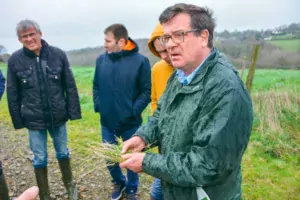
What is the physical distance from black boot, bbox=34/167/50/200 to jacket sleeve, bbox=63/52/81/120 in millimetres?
831

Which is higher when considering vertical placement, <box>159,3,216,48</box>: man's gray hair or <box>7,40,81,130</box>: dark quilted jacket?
<box>159,3,216,48</box>: man's gray hair

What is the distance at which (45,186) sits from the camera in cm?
378

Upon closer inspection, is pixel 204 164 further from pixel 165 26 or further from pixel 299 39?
pixel 299 39

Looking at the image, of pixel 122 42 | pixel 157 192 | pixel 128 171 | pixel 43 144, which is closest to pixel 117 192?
pixel 128 171

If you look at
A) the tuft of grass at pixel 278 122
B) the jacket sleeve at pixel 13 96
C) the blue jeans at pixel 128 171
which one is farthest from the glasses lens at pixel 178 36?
the tuft of grass at pixel 278 122

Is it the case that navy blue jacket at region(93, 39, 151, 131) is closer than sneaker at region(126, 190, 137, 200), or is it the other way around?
navy blue jacket at region(93, 39, 151, 131)

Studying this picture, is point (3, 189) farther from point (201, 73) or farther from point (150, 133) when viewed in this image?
point (201, 73)

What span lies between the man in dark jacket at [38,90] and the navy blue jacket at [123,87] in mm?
478

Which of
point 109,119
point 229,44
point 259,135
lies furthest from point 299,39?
point 109,119

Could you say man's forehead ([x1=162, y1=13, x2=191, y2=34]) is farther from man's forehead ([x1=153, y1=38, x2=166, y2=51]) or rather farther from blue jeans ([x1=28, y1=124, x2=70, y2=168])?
blue jeans ([x1=28, y1=124, x2=70, y2=168])

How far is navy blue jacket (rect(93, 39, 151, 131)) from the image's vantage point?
3.63 meters

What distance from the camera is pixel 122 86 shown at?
363 centimetres

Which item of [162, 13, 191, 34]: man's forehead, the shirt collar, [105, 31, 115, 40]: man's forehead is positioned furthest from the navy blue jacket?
[162, 13, 191, 34]: man's forehead

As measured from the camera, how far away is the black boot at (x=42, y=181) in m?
3.71
